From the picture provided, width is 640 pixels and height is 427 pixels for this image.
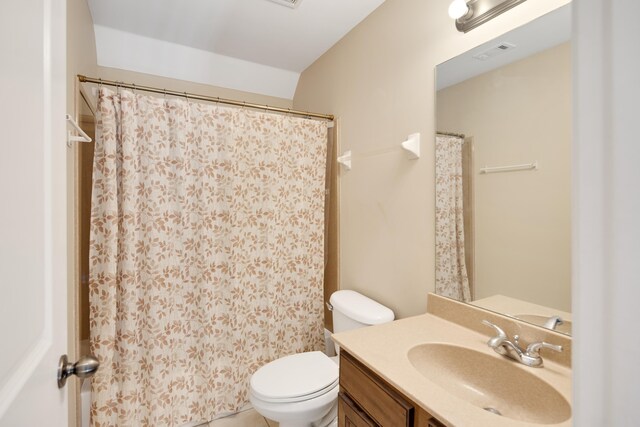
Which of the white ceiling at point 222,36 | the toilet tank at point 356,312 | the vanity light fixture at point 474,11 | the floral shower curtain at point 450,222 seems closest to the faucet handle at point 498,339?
the floral shower curtain at point 450,222

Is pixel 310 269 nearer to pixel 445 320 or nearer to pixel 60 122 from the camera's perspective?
pixel 445 320

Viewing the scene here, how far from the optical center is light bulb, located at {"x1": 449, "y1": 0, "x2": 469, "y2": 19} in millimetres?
1168

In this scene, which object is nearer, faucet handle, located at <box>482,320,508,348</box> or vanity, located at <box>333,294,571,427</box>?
vanity, located at <box>333,294,571,427</box>

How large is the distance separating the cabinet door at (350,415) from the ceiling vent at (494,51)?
56.0 inches

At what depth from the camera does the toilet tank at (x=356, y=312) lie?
5.02 ft

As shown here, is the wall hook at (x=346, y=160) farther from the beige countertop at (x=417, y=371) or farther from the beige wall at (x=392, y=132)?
the beige countertop at (x=417, y=371)

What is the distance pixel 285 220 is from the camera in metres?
2.04

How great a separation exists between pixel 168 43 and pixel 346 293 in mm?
2238

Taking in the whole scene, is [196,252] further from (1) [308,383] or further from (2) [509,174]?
(2) [509,174]

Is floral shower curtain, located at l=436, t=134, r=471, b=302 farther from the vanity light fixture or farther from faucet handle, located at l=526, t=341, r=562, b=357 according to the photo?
the vanity light fixture

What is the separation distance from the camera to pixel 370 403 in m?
0.97

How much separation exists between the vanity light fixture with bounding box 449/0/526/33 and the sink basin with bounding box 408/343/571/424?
1.28 meters

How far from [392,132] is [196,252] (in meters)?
1.38

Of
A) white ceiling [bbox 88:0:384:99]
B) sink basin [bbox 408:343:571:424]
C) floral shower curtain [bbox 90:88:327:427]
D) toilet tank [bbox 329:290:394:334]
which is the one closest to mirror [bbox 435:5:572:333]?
sink basin [bbox 408:343:571:424]
